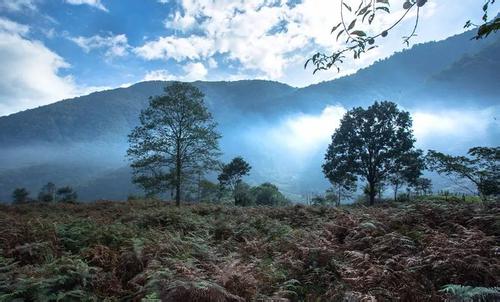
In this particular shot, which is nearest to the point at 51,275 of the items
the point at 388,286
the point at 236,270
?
the point at 236,270

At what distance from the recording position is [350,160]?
45844 millimetres

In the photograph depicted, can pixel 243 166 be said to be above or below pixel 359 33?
below

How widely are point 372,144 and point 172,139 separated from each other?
87.2ft

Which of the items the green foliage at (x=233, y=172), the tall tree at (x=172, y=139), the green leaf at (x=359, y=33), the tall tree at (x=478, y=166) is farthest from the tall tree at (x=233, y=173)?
the green leaf at (x=359, y=33)

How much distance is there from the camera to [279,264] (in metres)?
7.66

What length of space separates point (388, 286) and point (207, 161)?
26269mm

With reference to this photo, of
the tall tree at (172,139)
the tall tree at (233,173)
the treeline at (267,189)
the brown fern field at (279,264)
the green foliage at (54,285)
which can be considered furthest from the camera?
the tall tree at (233,173)

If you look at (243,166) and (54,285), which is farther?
(243,166)

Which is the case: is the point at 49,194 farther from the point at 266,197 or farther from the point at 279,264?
the point at 279,264

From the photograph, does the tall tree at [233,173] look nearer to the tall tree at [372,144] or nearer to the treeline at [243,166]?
the treeline at [243,166]

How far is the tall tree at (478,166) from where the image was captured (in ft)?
122

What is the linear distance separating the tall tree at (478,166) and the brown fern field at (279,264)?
3294 centimetres

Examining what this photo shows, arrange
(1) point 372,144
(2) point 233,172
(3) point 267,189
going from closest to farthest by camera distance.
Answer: (1) point 372,144, (3) point 267,189, (2) point 233,172

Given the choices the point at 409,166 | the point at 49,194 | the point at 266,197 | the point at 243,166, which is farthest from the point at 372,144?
the point at 49,194
